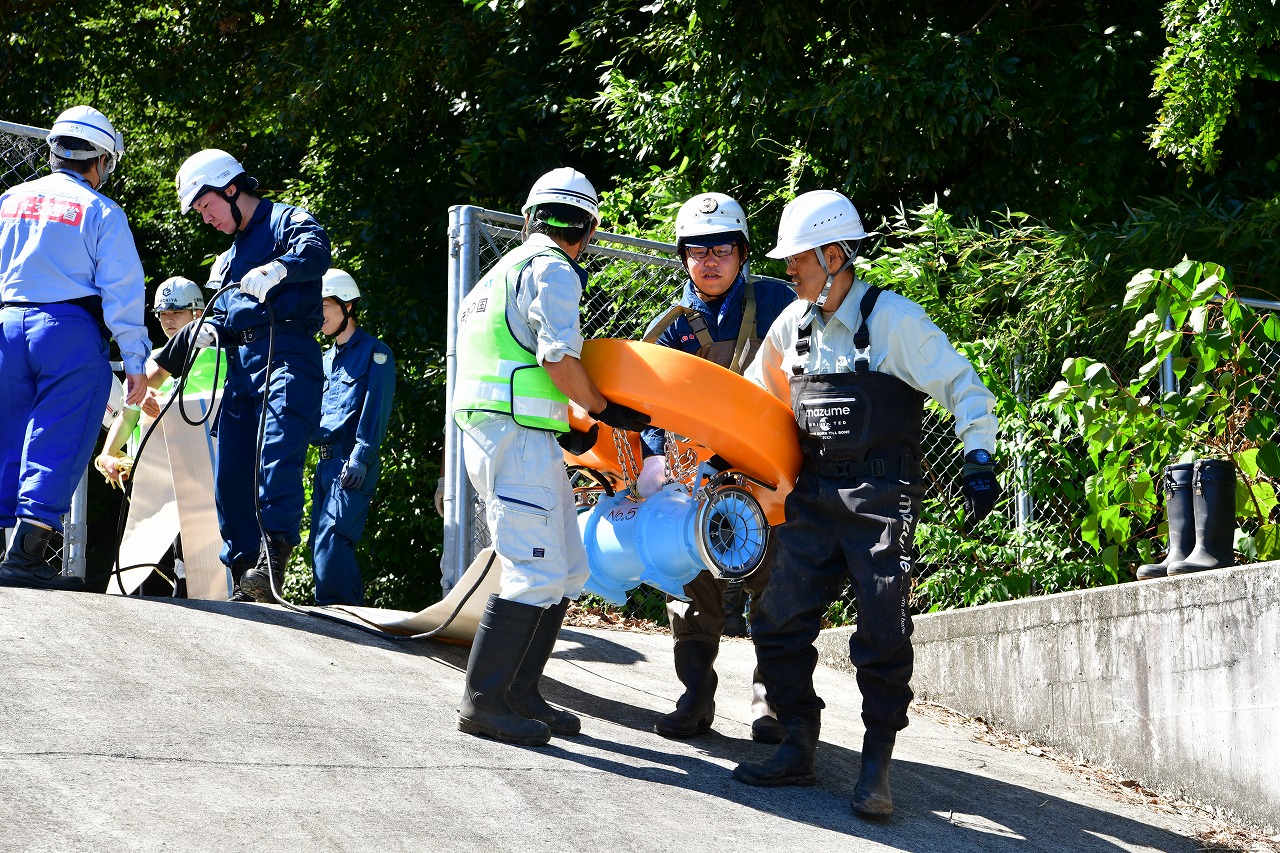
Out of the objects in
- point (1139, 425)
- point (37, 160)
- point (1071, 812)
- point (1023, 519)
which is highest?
point (37, 160)

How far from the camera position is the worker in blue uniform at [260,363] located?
18.1ft

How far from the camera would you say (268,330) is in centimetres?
555

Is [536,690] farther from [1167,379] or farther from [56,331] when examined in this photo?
[1167,379]

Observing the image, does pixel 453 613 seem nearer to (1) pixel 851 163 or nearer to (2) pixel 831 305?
(2) pixel 831 305

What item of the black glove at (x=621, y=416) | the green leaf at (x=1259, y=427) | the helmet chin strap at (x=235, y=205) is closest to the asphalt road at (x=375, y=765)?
the black glove at (x=621, y=416)

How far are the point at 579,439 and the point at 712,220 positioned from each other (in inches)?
36.5

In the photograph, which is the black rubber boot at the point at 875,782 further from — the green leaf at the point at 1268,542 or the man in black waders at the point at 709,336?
the green leaf at the point at 1268,542

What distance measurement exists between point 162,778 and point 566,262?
1.85m

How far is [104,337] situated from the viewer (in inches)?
208

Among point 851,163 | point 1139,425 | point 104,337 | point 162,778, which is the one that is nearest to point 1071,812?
point 1139,425

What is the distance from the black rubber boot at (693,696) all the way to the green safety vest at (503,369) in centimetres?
97

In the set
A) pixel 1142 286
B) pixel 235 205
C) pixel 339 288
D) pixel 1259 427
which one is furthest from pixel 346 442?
pixel 1259 427

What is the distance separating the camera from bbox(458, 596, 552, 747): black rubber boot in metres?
3.99

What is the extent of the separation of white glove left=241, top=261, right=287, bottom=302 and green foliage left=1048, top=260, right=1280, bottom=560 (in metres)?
3.12
